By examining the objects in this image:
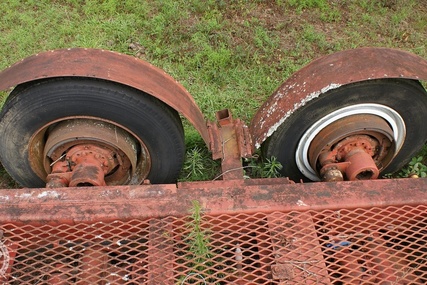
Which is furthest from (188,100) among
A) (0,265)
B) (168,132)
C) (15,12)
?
(15,12)

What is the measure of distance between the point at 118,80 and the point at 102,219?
2.26ft

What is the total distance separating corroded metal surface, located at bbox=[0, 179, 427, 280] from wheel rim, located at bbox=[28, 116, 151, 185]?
46 centimetres

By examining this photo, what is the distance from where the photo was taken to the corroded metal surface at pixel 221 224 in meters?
1.90

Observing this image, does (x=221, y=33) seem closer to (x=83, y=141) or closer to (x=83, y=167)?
(x=83, y=141)

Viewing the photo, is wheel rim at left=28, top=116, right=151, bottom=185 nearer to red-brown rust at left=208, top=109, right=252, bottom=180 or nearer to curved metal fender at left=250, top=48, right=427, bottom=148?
red-brown rust at left=208, top=109, right=252, bottom=180

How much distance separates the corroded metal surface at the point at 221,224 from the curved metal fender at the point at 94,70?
1.75ft

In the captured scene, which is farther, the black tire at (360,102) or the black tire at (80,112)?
the black tire at (360,102)

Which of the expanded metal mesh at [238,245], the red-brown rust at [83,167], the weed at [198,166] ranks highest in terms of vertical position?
the weed at [198,166]

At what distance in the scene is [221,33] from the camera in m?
4.32

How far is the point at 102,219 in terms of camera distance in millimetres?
1946

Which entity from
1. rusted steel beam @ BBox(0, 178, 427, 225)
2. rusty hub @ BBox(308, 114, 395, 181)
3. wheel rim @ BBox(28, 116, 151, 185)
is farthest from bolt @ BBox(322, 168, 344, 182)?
wheel rim @ BBox(28, 116, 151, 185)

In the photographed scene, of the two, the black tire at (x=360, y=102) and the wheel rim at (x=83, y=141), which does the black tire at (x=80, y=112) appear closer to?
the wheel rim at (x=83, y=141)

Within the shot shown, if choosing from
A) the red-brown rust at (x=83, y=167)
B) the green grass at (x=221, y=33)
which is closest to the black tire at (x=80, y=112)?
the red-brown rust at (x=83, y=167)

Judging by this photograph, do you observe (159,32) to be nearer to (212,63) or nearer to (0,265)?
(212,63)
